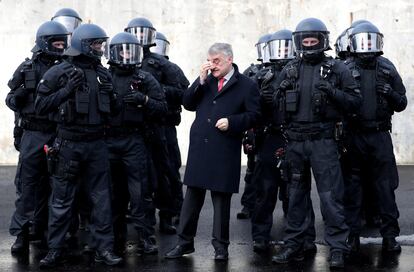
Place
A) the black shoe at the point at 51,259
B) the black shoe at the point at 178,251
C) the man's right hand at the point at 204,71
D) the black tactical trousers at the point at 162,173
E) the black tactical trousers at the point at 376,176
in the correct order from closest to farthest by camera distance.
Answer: the black shoe at the point at 51,259, the man's right hand at the point at 204,71, the black shoe at the point at 178,251, the black tactical trousers at the point at 376,176, the black tactical trousers at the point at 162,173

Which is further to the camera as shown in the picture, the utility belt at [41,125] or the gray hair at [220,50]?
the utility belt at [41,125]

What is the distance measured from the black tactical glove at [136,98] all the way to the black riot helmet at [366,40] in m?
1.94

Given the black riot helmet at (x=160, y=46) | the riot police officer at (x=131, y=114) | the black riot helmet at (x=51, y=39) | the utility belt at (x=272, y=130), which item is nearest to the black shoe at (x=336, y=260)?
the utility belt at (x=272, y=130)

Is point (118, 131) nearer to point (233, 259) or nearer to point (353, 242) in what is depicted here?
point (233, 259)

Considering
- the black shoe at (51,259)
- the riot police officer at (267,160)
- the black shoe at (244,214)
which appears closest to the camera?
the black shoe at (51,259)

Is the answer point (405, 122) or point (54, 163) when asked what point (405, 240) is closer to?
point (54, 163)

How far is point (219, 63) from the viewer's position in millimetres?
→ 8039

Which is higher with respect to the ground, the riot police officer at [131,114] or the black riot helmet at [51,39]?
the black riot helmet at [51,39]

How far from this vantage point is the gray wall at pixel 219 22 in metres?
14.6

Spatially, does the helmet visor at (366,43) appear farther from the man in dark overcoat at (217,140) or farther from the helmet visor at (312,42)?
the man in dark overcoat at (217,140)

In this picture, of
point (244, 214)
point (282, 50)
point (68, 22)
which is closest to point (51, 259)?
→ point (282, 50)

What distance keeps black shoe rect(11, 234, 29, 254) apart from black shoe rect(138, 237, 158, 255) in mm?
1033

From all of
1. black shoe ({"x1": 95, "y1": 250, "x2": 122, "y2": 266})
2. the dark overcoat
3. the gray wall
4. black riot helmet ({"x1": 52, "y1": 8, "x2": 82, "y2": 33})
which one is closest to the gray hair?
the dark overcoat

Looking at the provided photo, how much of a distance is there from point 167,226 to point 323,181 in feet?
7.36
